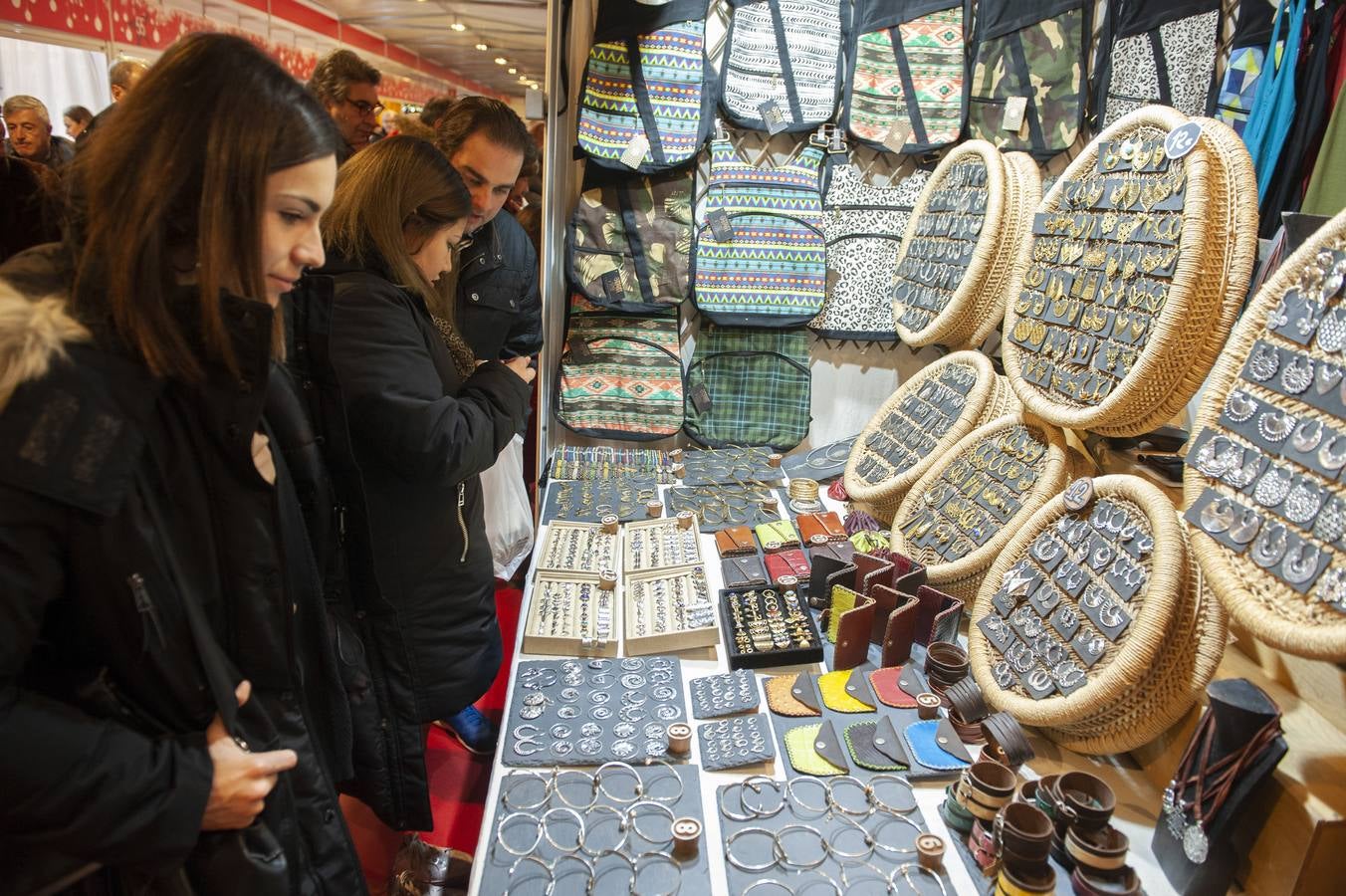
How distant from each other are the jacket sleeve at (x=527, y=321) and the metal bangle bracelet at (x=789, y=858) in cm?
163

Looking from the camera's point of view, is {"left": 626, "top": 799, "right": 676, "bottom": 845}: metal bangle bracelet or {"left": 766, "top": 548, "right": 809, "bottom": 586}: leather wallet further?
{"left": 766, "top": 548, "right": 809, "bottom": 586}: leather wallet

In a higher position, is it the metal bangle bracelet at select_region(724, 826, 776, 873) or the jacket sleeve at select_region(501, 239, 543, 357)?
the jacket sleeve at select_region(501, 239, 543, 357)

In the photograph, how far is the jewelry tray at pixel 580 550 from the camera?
6.97ft

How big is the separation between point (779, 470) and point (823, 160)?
1.29m

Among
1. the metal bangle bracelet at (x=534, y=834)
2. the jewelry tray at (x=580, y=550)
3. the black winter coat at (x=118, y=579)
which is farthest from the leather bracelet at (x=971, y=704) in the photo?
the black winter coat at (x=118, y=579)

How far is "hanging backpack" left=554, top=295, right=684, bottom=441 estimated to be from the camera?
3270mm

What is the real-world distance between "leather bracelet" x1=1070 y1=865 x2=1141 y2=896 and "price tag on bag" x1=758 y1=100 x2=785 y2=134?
2690 millimetres

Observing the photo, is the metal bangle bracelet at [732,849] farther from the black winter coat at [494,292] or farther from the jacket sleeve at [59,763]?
the black winter coat at [494,292]

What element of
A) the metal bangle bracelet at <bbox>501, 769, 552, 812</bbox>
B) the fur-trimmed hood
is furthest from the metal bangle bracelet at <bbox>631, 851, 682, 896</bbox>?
the fur-trimmed hood

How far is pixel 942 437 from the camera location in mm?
2240

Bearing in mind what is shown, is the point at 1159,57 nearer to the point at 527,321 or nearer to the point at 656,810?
the point at 527,321

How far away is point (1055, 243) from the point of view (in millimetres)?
1830

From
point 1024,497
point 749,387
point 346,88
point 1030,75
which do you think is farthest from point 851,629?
point 1030,75

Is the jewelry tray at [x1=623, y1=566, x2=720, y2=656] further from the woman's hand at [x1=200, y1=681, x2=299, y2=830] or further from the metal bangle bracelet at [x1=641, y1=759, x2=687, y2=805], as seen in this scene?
the woman's hand at [x1=200, y1=681, x2=299, y2=830]
